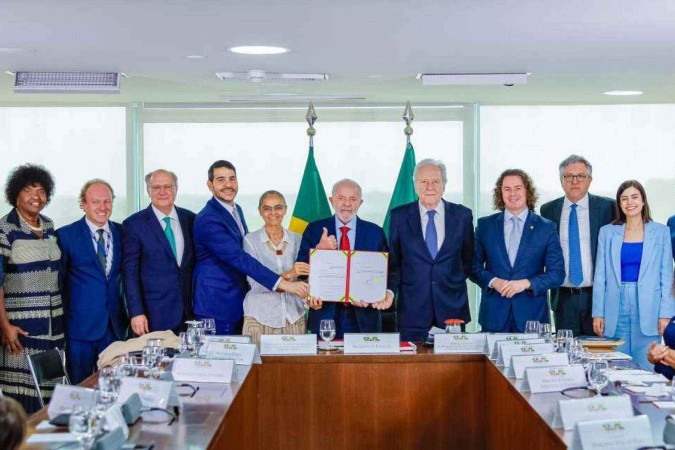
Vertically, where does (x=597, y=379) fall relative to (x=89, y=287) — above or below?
below

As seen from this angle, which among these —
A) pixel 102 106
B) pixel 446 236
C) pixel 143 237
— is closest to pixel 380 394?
pixel 446 236

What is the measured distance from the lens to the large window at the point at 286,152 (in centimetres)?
1051

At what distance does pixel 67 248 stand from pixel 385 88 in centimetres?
350

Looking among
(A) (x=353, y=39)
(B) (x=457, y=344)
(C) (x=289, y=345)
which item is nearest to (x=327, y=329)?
(C) (x=289, y=345)

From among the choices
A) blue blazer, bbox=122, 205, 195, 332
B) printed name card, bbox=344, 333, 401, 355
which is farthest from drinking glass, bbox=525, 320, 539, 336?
blue blazer, bbox=122, 205, 195, 332

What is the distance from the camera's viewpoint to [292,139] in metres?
10.5

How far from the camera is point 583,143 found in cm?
1062

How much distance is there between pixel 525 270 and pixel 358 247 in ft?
3.64

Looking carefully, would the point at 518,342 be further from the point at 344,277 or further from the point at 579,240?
the point at 579,240

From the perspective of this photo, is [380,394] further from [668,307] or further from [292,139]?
[292,139]

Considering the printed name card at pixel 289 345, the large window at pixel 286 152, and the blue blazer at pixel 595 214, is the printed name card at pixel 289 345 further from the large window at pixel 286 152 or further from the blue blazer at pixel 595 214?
the large window at pixel 286 152

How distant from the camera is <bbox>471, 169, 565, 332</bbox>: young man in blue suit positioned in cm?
650

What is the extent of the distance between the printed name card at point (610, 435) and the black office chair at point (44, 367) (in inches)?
127

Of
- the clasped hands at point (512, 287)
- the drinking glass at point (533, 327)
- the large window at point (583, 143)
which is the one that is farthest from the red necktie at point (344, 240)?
the large window at point (583, 143)
